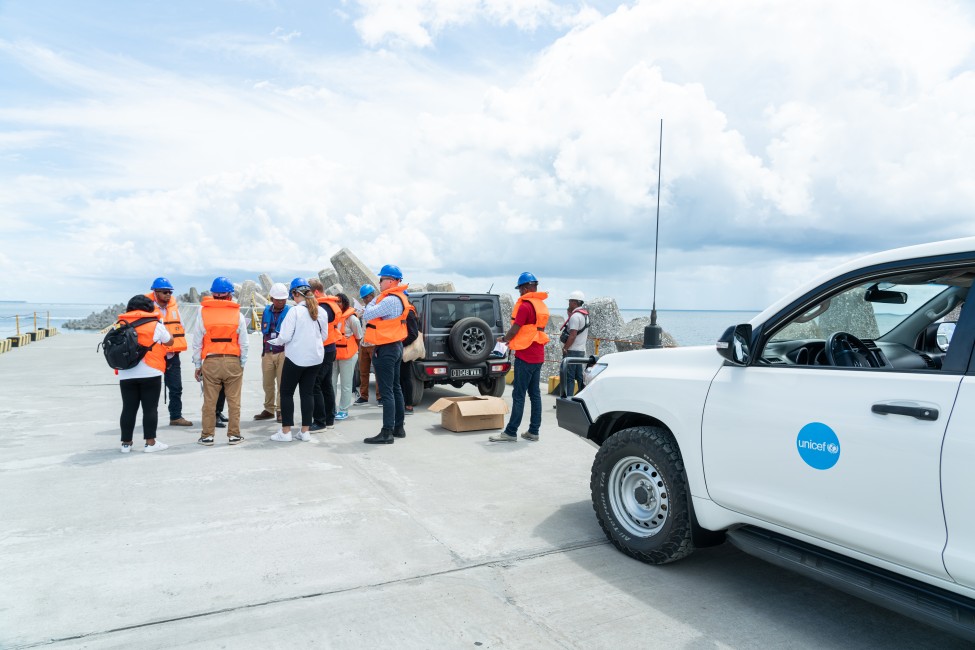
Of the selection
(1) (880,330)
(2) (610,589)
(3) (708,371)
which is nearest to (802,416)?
(3) (708,371)

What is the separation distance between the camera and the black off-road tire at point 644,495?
3.86 meters

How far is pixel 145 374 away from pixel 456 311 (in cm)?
469

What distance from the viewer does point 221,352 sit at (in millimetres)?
7086

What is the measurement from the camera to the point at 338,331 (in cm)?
853

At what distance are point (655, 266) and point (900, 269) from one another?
173 inches

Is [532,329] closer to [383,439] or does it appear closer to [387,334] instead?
[387,334]

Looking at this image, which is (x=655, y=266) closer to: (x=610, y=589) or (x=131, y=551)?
(x=610, y=589)

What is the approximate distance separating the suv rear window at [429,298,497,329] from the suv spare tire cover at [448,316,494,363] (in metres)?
0.28

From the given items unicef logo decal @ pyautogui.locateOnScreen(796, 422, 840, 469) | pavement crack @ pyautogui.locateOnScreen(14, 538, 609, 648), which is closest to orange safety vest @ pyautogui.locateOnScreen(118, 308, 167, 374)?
pavement crack @ pyautogui.locateOnScreen(14, 538, 609, 648)

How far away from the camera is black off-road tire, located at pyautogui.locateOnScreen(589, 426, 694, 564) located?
12.7 feet

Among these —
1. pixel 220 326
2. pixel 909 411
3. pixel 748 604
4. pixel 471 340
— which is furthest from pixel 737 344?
pixel 471 340

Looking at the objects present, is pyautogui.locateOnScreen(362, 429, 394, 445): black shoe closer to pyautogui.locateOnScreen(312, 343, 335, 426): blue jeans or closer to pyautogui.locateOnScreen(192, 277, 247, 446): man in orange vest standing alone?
pyautogui.locateOnScreen(312, 343, 335, 426): blue jeans

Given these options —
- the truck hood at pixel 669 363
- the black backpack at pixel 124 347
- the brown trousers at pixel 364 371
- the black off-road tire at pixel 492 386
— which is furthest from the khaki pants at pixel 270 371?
the truck hood at pixel 669 363

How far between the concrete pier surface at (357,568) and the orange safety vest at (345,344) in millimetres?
2374
